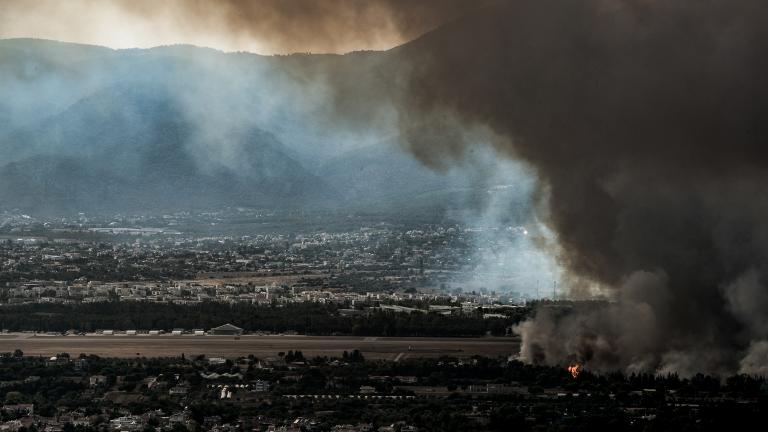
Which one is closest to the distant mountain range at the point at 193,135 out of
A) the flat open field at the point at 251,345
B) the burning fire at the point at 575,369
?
the flat open field at the point at 251,345

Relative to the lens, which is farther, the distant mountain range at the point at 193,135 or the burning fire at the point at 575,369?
the distant mountain range at the point at 193,135

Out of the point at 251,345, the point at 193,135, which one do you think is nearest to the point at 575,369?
the point at 251,345

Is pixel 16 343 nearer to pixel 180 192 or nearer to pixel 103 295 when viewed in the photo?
pixel 103 295

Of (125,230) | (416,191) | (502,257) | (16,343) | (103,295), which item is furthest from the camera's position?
(416,191)

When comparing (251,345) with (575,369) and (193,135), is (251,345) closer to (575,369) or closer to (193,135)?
(575,369)

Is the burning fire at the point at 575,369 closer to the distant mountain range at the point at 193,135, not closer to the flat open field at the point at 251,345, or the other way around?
the flat open field at the point at 251,345

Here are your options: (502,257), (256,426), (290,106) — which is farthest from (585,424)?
(290,106)
